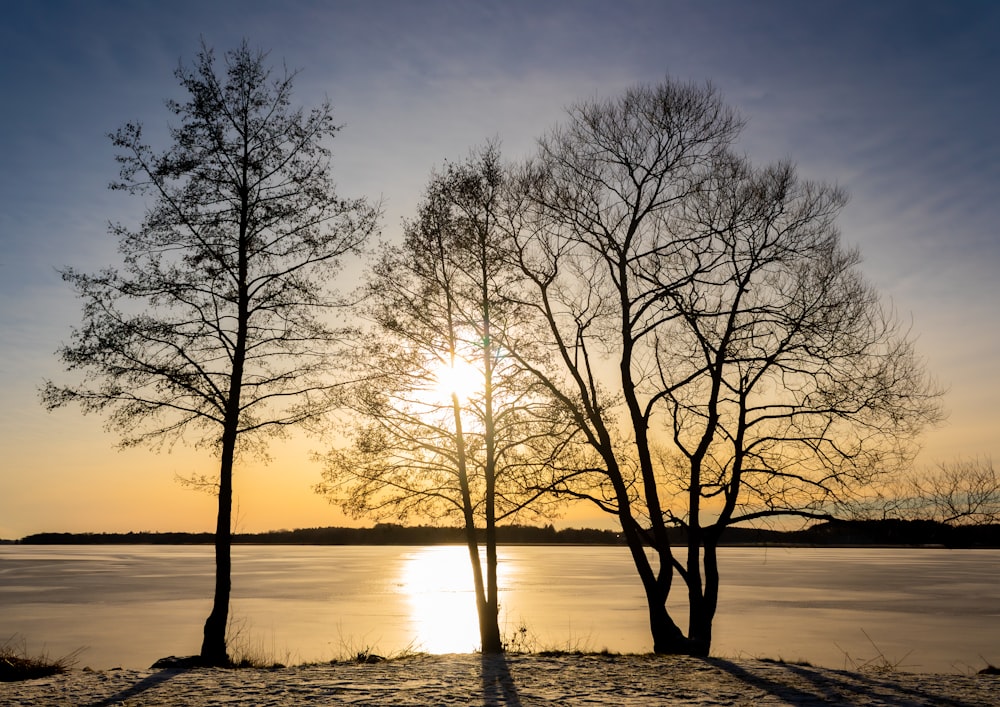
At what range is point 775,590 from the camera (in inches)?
3019

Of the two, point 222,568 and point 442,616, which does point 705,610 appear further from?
point 442,616

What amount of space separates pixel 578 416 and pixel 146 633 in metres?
29.3

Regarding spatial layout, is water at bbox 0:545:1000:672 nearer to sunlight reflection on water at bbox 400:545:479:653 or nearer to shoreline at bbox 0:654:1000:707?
sunlight reflection on water at bbox 400:545:479:653

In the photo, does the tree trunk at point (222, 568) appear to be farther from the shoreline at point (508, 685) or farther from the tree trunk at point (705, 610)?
the tree trunk at point (705, 610)

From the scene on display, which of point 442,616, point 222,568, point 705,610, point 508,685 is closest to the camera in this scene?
point 508,685

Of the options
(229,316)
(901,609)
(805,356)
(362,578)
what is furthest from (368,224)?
(362,578)

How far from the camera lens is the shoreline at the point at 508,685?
1107 cm

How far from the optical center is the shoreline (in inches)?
436

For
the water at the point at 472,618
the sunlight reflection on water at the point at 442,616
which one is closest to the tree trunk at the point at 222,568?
the water at the point at 472,618

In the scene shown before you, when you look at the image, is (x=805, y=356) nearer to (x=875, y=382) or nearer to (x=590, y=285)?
(x=875, y=382)

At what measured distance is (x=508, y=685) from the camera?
1225cm

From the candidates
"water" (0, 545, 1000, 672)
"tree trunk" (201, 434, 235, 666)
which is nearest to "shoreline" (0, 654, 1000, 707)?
"tree trunk" (201, 434, 235, 666)

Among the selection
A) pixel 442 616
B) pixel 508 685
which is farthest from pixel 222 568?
pixel 442 616

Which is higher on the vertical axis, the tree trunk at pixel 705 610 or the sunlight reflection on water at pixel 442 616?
the tree trunk at pixel 705 610
